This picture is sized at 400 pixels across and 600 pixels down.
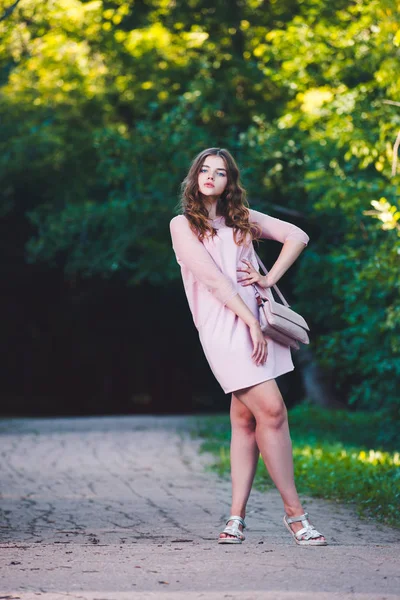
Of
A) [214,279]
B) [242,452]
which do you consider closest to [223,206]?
[214,279]

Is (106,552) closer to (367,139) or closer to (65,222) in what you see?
(367,139)

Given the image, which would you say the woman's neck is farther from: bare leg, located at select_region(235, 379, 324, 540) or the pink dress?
bare leg, located at select_region(235, 379, 324, 540)

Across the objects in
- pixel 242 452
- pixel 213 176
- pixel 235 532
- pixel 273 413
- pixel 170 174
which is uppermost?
pixel 213 176

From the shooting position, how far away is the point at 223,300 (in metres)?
5.64

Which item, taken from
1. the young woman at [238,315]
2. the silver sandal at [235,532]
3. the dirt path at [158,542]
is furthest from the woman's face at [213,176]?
the dirt path at [158,542]

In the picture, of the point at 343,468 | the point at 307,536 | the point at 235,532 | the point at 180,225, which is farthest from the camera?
the point at 343,468

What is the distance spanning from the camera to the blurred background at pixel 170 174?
12.7 meters

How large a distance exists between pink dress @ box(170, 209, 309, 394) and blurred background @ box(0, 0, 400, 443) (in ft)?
12.0

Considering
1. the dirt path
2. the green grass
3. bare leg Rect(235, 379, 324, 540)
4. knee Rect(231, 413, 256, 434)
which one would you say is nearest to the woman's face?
bare leg Rect(235, 379, 324, 540)

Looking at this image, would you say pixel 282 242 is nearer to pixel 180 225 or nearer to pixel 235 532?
pixel 180 225

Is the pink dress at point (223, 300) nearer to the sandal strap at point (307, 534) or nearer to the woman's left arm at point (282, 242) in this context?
the woman's left arm at point (282, 242)

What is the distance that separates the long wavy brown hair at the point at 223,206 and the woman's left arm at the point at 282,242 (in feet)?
0.23

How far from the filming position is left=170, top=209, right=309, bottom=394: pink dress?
18.5ft

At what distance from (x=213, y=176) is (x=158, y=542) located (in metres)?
2.01
